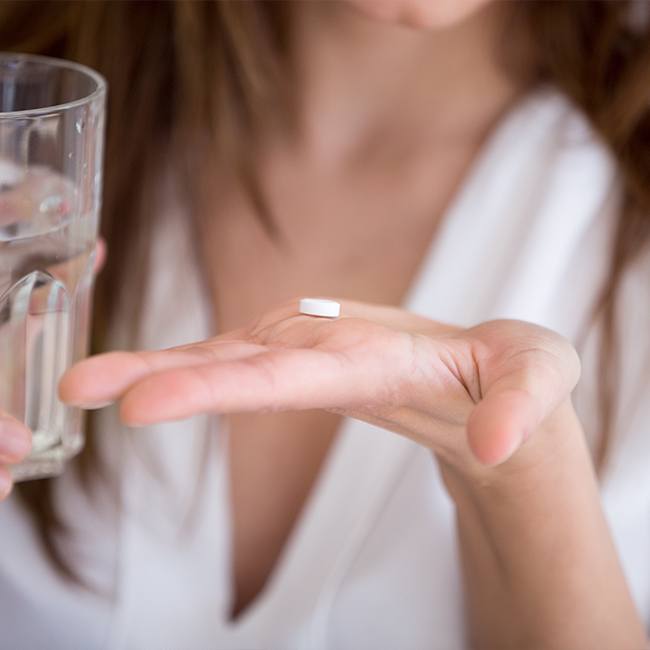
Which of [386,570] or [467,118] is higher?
[467,118]

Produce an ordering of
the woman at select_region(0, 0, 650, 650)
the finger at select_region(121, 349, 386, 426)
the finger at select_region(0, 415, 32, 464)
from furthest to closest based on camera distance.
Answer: the woman at select_region(0, 0, 650, 650) < the finger at select_region(0, 415, 32, 464) < the finger at select_region(121, 349, 386, 426)

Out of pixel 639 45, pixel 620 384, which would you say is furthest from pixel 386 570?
pixel 639 45

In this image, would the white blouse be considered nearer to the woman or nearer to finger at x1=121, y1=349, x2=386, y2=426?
the woman

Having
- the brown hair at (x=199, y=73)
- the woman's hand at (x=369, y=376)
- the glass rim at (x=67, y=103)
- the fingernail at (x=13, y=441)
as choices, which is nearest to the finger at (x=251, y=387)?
the woman's hand at (x=369, y=376)

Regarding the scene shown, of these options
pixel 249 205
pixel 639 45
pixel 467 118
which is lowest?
pixel 249 205

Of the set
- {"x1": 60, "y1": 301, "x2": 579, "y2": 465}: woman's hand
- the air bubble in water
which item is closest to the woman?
{"x1": 60, "y1": 301, "x2": 579, "y2": 465}: woman's hand

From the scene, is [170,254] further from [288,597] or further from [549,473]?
[549,473]
